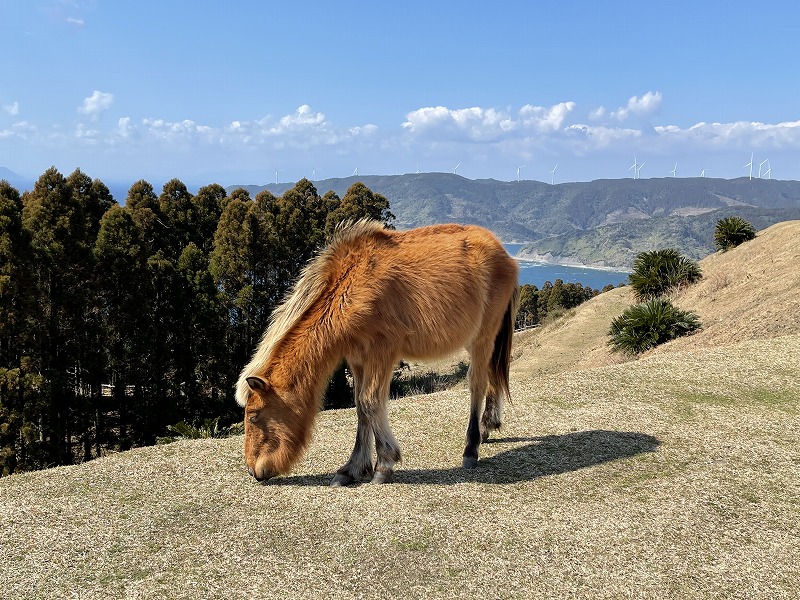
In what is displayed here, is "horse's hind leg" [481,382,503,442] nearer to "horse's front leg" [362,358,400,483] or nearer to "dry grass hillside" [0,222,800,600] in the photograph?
"dry grass hillside" [0,222,800,600]

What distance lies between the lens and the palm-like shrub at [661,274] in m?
27.2

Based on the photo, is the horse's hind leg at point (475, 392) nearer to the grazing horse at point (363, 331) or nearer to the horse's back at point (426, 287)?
the grazing horse at point (363, 331)

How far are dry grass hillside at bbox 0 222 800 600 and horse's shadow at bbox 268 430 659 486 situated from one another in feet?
0.13

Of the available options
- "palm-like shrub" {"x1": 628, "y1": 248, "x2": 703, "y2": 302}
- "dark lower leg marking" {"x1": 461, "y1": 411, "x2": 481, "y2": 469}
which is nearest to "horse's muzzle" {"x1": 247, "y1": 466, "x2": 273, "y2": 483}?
"dark lower leg marking" {"x1": 461, "y1": 411, "x2": 481, "y2": 469}

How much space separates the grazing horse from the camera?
20.5ft

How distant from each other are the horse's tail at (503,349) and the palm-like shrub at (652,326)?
43.7 feet

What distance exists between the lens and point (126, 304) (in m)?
24.8

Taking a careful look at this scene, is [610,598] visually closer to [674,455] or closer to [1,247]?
[674,455]

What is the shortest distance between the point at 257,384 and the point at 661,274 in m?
26.2

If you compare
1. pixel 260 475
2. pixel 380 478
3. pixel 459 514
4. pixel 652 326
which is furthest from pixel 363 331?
pixel 652 326

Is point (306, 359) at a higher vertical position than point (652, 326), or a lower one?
higher

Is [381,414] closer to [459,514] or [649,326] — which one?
[459,514]

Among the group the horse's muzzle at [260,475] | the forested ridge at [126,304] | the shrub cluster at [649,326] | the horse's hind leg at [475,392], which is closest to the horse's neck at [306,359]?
the horse's muzzle at [260,475]

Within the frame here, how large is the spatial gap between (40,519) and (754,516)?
7351mm
